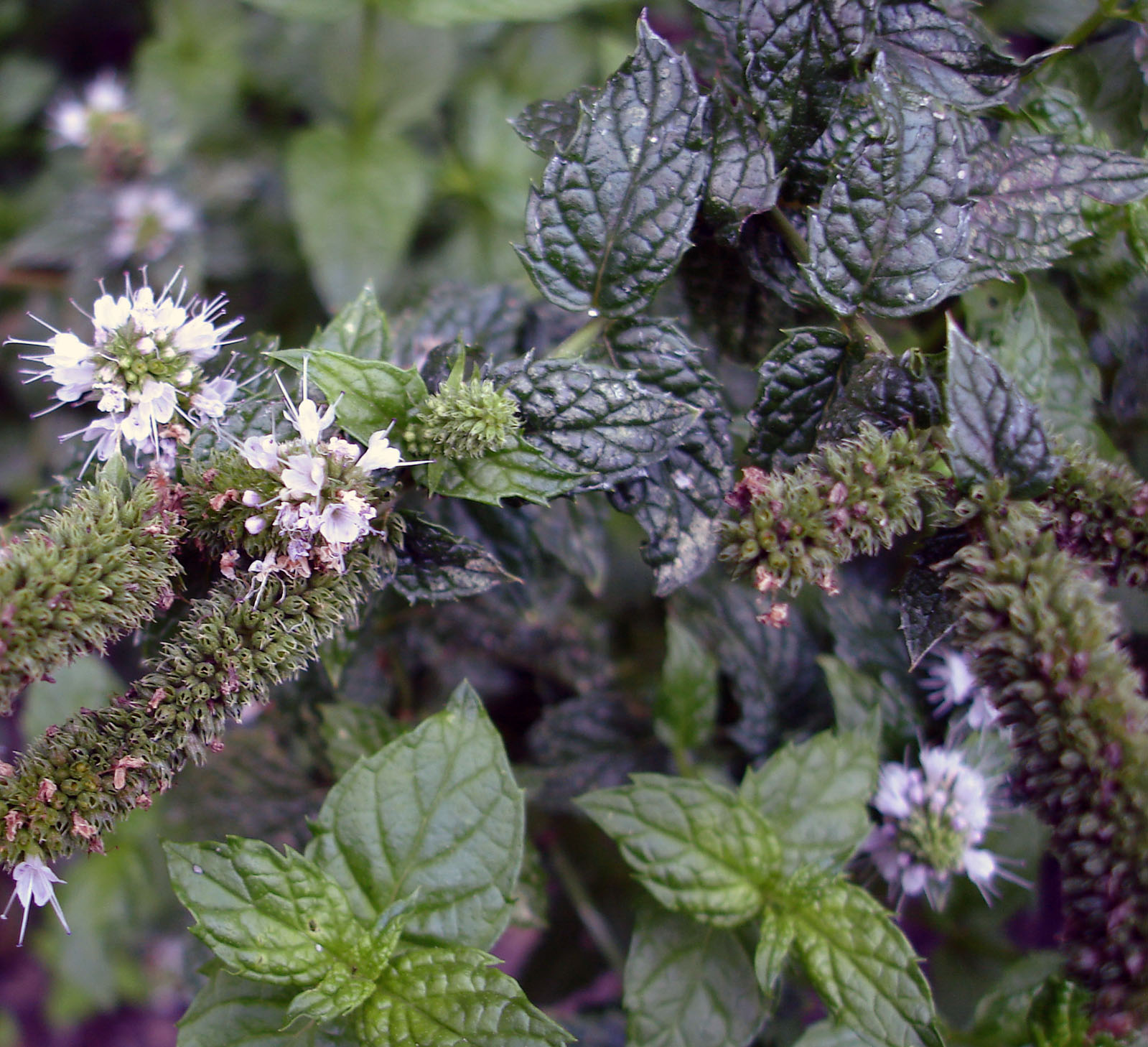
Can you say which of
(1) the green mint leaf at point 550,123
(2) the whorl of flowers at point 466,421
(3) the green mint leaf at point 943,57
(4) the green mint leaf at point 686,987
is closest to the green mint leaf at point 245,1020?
(4) the green mint leaf at point 686,987

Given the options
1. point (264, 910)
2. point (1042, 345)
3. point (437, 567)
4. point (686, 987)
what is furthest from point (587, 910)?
point (1042, 345)

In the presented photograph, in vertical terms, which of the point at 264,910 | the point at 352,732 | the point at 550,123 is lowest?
the point at 264,910

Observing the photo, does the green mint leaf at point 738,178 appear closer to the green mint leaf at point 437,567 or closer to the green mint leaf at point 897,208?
the green mint leaf at point 897,208

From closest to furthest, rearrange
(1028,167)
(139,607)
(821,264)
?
(139,607) < (821,264) < (1028,167)

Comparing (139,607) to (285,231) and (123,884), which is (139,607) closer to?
(123,884)

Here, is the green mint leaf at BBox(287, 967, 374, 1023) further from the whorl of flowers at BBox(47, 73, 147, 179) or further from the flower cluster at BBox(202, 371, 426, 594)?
the whorl of flowers at BBox(47, 73, 147, 179)

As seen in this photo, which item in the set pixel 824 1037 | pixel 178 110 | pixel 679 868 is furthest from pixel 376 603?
pixel 178 110

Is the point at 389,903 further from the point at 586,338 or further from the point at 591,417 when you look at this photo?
the point at 586,338
